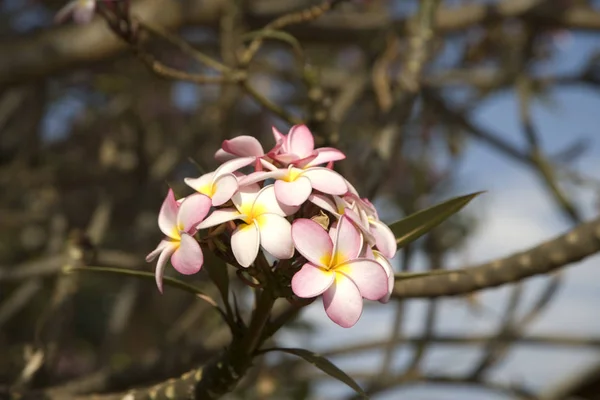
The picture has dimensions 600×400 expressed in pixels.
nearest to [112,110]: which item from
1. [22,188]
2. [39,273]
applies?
[22,188]

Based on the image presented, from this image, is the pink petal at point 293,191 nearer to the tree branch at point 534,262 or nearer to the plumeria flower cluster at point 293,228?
the plumeria flower cluster at point 293,228

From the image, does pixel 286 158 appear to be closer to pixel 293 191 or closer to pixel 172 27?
pixel 293 191

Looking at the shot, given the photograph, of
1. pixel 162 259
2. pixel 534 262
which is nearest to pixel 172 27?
pixel 534 262

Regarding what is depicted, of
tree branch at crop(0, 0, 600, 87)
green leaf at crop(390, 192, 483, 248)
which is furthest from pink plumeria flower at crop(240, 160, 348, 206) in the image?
tree branch at crop(0, 0, 600, 87)

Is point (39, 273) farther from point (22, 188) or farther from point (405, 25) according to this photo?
point (405, 25)

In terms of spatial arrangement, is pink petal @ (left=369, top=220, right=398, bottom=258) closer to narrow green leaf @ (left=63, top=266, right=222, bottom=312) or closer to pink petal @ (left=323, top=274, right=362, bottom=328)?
pink petal @ (left=323, top=274, right=362, bottom=328)

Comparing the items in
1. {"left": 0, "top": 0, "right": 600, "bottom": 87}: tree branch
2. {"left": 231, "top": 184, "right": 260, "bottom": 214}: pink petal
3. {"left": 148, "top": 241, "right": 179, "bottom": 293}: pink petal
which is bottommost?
{"left": 0, "top": 0, "right": 600, "bottom": 87}: tree branch

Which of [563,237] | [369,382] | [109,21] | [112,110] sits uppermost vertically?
[109,21]
